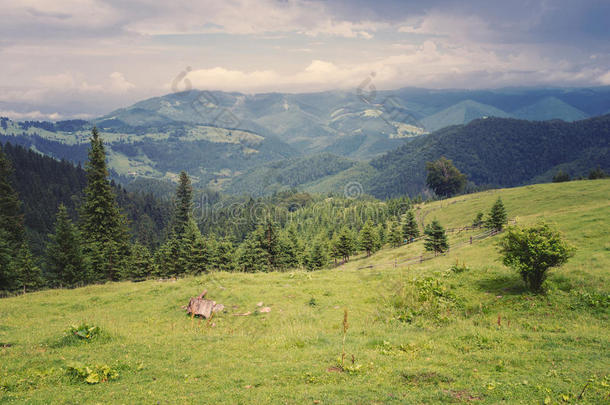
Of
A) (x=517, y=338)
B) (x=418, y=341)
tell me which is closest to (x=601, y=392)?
(x=517, y=338)

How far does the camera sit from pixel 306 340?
16359 mm

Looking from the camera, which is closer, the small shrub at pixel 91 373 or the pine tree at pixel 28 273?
the small shrub at pixel 91 373

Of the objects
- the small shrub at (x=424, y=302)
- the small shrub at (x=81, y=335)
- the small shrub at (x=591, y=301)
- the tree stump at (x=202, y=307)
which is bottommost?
the tree stump at (x=202, y=307)

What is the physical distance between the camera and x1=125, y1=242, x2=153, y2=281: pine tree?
2335 inches

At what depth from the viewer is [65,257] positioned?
41.8 m

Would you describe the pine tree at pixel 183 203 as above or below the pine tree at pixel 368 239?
above

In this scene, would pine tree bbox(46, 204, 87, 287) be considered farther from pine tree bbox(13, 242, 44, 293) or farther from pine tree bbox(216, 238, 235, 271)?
pine tree bbox(216, 238, 235, 271)

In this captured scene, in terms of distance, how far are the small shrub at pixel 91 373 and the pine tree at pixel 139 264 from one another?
52461 millimetres

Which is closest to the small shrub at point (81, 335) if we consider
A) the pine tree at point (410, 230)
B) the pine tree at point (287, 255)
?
the pine tree at point (287, 255)

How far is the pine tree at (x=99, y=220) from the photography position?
45.9m

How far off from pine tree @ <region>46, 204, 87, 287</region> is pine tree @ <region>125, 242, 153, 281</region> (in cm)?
1563

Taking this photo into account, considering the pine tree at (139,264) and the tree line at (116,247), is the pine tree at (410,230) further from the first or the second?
the pine tree at (139,264)

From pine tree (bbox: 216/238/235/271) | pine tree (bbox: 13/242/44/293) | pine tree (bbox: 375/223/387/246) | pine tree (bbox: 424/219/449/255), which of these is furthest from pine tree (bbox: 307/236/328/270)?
pine tree (bbox: 13/242/44/293)

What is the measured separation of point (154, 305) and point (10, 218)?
204 feet
